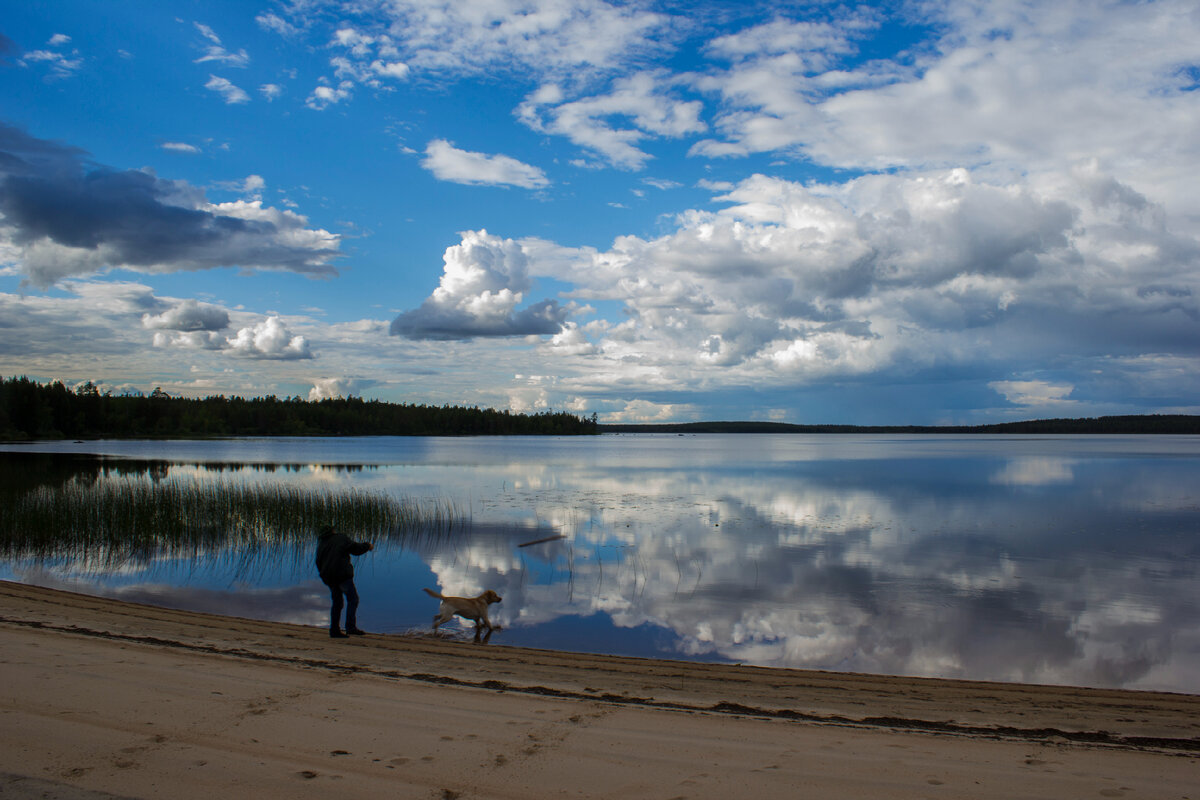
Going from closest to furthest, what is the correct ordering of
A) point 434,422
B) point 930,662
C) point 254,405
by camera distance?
point 930,662
point 254,405
point 434,422

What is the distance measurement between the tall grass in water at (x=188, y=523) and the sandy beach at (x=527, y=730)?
440 inches

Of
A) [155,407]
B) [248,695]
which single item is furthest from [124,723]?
[155,407]

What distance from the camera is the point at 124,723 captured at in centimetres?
545

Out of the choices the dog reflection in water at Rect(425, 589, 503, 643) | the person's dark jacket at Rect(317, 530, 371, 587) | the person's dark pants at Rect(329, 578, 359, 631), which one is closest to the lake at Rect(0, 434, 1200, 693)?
the dog reflection in water at Rect(425, 589, 503, 643)

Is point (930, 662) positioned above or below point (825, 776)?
below

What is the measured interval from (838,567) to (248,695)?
14058 mm

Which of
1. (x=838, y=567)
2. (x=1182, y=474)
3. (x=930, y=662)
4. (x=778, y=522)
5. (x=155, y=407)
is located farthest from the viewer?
(x=155, y=407)

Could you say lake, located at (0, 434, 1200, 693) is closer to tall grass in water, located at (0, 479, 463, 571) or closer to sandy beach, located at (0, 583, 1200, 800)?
tall grass in water, located at (0, 479, 463, 571)

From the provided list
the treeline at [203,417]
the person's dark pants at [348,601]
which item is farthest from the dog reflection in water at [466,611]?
the treeline at [203,417]

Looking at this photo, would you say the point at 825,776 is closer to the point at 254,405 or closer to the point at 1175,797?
the point at 1175,797

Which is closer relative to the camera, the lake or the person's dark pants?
the person's dark pants

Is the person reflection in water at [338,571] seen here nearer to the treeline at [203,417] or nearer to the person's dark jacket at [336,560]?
the person's dark jacket at [336,560]

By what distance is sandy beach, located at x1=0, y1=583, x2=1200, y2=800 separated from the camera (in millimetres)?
4629

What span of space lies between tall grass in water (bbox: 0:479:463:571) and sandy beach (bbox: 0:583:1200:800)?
11168 millimetres
